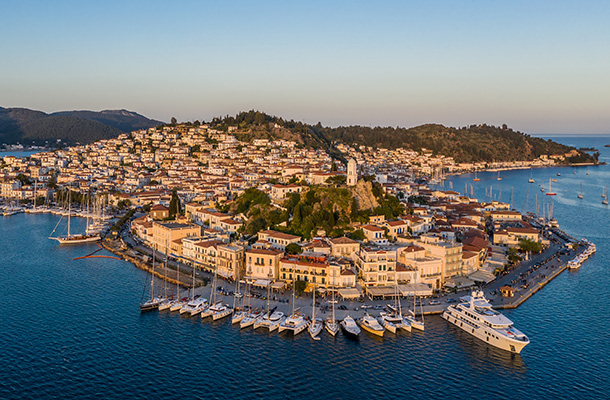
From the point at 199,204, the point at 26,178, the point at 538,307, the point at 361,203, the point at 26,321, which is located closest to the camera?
the point at 26,321

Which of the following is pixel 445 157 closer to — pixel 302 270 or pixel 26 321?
pixel 302 270

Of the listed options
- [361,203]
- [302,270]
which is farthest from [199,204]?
[302,270]

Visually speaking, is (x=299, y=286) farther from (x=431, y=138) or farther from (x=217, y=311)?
(x=431, y=138)

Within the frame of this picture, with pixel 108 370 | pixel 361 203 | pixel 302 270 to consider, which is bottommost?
pixel 108 370

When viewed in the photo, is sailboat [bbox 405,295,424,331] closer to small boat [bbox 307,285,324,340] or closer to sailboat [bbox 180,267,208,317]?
small boat [bbox 307,285,324,340]

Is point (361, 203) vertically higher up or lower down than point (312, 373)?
higher up

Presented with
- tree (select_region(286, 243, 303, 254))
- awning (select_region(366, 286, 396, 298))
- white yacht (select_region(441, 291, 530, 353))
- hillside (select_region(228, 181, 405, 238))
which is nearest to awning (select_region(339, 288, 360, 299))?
awning (select_region(366, 286, 396, 298))
